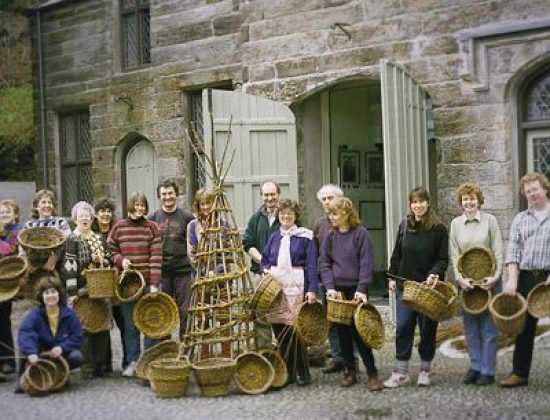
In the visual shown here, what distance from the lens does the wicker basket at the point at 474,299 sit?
799cm

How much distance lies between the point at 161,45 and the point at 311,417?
835 centimetres

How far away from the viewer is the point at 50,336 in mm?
8328

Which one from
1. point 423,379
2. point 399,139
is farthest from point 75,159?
point 423,379

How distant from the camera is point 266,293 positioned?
319 inches

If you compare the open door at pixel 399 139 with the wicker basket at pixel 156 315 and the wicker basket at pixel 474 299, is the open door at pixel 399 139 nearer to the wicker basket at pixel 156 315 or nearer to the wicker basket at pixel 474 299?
the wicker basket at pixel 474 299

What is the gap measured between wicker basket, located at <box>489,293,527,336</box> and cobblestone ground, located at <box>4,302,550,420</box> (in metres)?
0.50

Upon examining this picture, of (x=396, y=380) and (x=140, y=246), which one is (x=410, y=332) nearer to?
(x=396, y=380)

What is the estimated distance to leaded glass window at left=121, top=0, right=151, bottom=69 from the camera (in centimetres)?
1497

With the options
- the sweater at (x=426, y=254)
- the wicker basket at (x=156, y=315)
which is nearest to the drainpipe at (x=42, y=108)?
the wicker basket at (x=156, y=315)

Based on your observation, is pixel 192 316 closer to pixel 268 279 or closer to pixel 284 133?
pixel 268 279

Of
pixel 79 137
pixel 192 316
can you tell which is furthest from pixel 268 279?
pixel 79 137

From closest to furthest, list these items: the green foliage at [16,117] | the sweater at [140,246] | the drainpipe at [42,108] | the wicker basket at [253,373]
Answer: the wicker basket at [253,373], the sweater at [140,246], the drainpipe at [42,108], the green foliage at [16,117]

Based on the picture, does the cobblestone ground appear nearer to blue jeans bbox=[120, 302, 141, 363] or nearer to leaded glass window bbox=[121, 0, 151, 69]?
blue jeans bbox=[120, 302, 141, 363]

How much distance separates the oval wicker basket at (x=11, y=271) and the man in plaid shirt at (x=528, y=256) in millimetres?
4051
